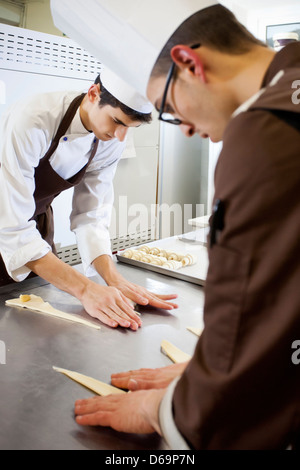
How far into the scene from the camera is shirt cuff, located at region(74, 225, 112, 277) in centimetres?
188

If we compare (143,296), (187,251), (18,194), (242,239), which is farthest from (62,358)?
(187,251)

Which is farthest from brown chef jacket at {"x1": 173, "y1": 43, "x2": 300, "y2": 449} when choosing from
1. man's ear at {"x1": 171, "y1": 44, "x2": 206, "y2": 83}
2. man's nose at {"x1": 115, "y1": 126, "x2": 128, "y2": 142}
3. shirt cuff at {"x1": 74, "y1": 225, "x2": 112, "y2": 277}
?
shirt cuff at {"x1": 74, "y1": 225, "x2": 112, "y2": 277}

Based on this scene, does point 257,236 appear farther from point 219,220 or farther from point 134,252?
point 134,252

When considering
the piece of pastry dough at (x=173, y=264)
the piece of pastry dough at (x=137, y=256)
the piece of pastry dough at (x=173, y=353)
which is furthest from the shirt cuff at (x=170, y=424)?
the piece of pastry dough at (x=137, y=256)

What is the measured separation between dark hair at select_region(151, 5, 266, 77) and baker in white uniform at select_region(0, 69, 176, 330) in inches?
27.0

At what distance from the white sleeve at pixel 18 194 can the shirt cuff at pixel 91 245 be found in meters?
0.28

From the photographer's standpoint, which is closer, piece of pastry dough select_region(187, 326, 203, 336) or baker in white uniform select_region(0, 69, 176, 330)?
piece of pastry dough select_region(187, 326, 203, 336)

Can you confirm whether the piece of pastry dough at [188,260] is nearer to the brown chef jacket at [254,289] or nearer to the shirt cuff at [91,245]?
the shirt cuff at [91,245]

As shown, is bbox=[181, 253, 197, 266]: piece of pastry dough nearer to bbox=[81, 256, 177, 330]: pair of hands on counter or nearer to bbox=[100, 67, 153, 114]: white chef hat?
bbox=[81, 256, 177, 330]: pair of hands on counter

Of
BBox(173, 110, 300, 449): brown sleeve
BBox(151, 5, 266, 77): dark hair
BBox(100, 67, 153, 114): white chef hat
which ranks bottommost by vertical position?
BBox(173, 110, 300, 449): brown sleeve

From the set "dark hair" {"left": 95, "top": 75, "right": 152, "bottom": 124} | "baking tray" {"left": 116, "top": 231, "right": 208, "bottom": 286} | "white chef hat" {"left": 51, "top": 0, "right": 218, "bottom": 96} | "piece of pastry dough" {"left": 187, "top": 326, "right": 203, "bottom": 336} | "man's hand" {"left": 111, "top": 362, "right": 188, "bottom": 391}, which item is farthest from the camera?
"baking tray" {"left": 116, "top": 231, "right": 208, "bottom": 286}

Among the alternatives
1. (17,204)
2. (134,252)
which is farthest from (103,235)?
(17,204)

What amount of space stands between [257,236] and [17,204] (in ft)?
3.74

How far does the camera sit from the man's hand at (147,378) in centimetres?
104
